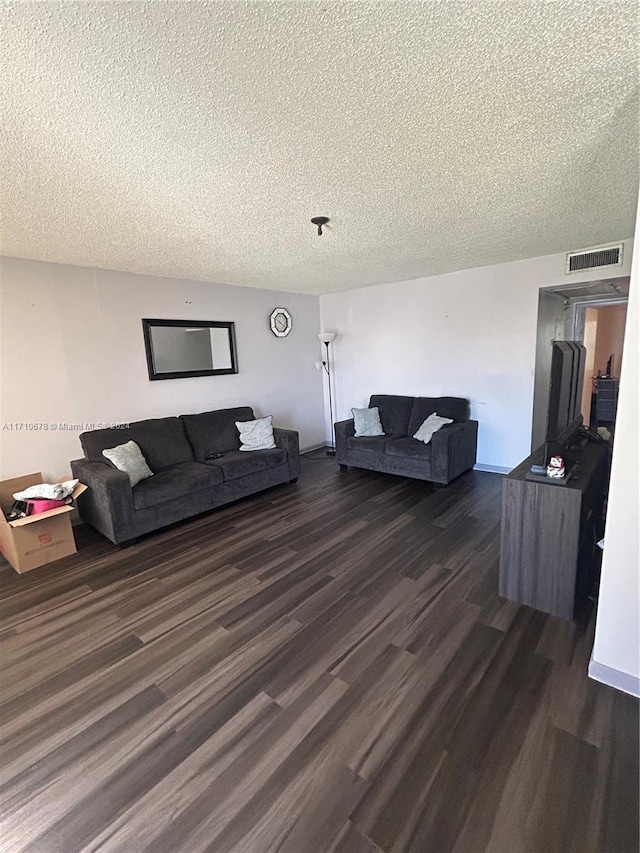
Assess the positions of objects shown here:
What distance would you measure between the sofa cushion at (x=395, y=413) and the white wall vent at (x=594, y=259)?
6.94ft

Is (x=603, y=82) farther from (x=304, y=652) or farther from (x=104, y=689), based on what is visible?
(x=104, y=689)

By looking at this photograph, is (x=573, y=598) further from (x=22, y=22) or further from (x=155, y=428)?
(x=155, y=428)

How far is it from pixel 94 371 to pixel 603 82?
397 centimetres

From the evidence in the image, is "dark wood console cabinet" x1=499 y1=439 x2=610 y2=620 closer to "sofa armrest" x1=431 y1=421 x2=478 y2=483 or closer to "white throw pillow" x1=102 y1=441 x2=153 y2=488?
"sofa armrest" x1=431 y1=421 x2=478 y2=483

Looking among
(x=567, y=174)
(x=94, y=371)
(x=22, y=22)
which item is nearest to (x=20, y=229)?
(x=94, y=371)

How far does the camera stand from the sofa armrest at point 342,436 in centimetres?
471

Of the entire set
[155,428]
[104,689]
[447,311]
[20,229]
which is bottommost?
[104,689]

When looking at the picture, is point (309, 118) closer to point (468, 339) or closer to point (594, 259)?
point (594, 259)

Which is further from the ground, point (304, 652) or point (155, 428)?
point (155, 428)

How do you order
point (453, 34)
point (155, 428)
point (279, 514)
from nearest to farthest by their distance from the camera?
point (453, 34) → point (279, 514) → point (155, 428)

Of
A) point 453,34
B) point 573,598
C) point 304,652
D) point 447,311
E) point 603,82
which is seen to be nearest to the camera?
point 453,34

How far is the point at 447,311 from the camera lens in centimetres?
457

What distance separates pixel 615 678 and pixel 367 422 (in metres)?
3.40

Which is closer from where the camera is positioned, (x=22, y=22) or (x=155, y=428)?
(x=22, y=22)
